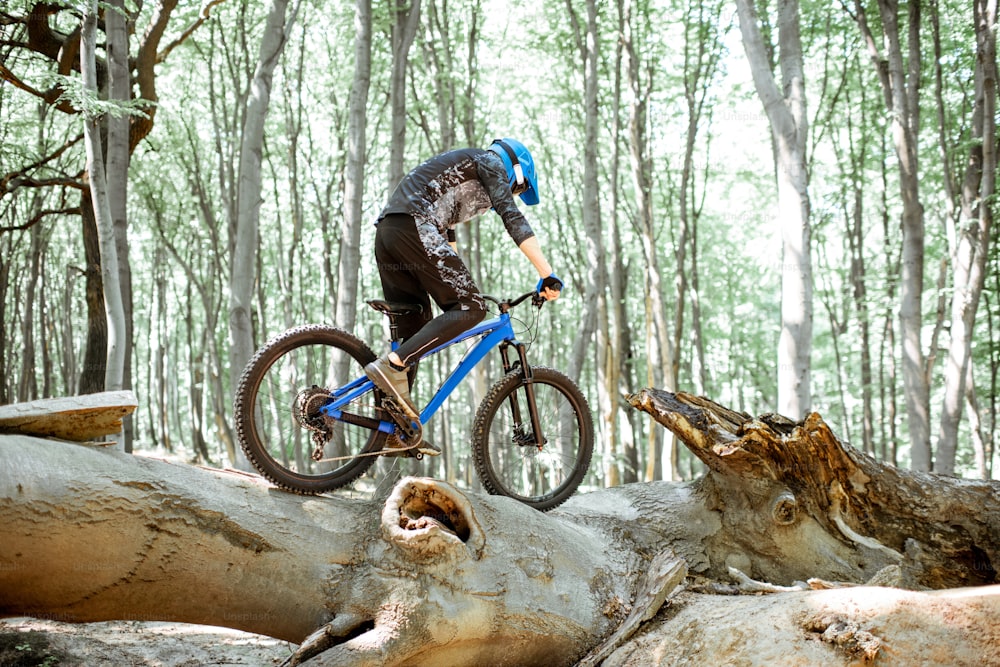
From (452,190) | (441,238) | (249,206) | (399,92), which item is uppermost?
(399,92)

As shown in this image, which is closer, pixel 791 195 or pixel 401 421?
pixel 401 421

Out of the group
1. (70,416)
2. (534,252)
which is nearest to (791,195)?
(534,252)

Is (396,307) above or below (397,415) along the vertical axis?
above

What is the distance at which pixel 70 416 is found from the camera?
3.46 metres

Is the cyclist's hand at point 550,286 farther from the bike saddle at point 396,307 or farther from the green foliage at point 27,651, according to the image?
the green foliage at point 27,651

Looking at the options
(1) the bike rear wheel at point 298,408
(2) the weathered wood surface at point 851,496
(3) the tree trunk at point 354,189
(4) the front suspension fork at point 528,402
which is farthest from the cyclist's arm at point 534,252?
(3) the tree trunk at point 354,189

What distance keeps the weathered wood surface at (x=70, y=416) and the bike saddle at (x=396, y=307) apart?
1.46m

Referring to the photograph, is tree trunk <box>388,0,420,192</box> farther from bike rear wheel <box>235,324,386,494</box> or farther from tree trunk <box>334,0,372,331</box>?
bike rear wheel <box>235,324,386,494</box>

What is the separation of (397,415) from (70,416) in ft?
5.35

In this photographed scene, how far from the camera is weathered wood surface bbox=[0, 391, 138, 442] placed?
339cm

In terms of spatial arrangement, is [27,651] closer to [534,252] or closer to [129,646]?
[129,646]

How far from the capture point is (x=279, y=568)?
3.48 m

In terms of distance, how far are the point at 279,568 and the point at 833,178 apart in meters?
17.8

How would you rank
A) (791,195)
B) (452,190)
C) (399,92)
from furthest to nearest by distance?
(399,92) → (791,195) → (452,190)
